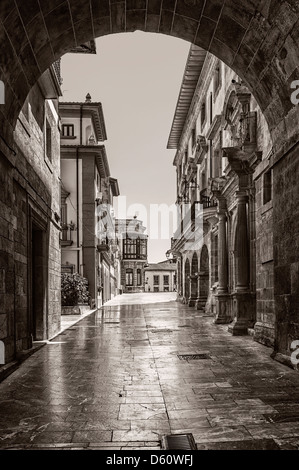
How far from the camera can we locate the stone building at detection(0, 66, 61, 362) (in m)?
7.29

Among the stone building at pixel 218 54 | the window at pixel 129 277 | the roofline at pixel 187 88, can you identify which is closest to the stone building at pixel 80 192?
the roofline at pixel 187 88

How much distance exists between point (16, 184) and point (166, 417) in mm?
4947

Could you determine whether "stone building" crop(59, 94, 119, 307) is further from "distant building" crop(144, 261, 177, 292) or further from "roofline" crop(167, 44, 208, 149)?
"distant building" crop(144, 261, 177, 292)

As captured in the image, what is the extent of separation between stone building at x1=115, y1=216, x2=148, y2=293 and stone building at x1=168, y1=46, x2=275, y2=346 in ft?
177

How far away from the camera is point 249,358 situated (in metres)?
8.18

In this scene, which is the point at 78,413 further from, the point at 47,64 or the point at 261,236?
the point at 261,236

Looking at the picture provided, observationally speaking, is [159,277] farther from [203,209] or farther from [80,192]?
[203,209]

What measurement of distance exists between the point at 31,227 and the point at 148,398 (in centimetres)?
495

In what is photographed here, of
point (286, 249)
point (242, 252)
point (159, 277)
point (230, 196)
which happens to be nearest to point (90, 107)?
point (230, 196)

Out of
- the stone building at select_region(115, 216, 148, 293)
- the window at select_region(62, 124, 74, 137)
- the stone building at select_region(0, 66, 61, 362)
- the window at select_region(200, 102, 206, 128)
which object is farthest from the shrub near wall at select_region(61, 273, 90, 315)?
the stone building at select_region(115, 216, 148, 293)

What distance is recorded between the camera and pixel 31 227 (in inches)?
371

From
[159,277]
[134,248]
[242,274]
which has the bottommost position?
[159,277]

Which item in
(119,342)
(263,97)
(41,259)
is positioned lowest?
(119,342)

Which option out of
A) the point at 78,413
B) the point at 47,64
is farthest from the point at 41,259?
the point at 78,413
